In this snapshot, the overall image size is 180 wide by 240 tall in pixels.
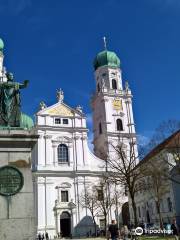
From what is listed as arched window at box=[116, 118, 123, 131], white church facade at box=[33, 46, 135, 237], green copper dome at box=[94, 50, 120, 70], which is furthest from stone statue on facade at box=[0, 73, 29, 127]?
green copper dome at box=[94, 50, 120, 70]

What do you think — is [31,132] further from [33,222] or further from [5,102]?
[33,222]

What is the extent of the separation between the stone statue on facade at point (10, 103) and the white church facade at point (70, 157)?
38908mm

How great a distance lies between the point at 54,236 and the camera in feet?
168

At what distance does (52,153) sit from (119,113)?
16.5m

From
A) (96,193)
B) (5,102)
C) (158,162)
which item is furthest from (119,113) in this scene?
(5,102)

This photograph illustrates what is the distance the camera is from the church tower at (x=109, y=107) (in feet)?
210

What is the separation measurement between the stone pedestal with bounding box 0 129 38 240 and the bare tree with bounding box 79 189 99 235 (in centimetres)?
4174

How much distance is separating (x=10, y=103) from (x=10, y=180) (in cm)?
281

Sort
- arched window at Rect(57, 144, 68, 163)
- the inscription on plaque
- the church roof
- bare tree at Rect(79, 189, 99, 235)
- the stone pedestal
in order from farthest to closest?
1. the church roof
2. arched window at Rect(57, 144, 68, 163)
3. bare tree at Rect(79, 189, 99, 235)
4. the inscription on plaque
5. the stone pedestal

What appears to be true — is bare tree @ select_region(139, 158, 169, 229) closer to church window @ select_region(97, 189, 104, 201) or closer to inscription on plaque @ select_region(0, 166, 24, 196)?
church window @ select_region(97, 189, 104, 201)

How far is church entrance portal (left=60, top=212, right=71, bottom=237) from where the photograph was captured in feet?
176

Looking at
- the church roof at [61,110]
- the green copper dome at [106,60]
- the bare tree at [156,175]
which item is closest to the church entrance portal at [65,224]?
the bare tree at [156,175]

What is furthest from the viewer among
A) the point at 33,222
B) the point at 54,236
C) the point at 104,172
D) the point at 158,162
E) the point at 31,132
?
the point at 104,172

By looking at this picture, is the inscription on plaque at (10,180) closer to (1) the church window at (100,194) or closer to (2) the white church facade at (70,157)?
(2) the white church facade at (70,157)
